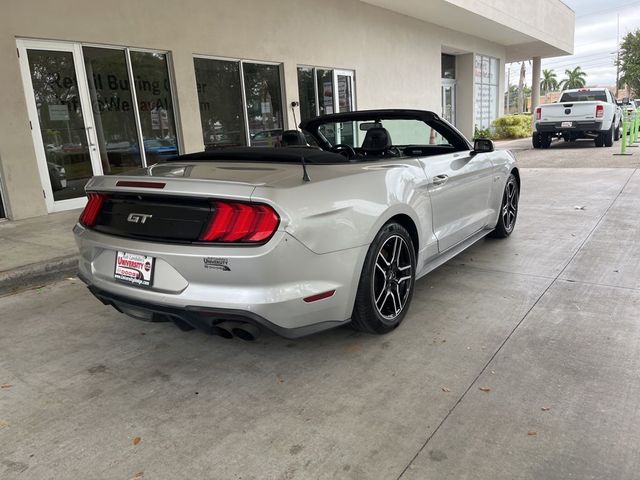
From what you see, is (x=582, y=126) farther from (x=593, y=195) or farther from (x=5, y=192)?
(x=5, y=192)

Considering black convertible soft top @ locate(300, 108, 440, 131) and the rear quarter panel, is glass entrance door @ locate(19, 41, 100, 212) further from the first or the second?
the rear quarter panel

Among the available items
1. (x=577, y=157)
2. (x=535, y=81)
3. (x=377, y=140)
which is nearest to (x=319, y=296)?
(x=377, y=140)

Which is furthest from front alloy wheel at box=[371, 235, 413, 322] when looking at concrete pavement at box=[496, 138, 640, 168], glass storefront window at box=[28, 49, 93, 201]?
concrete pavement at box=[496, 138, 640, 168]

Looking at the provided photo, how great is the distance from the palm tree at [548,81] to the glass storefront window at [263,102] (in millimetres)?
111769

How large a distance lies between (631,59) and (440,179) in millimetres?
56932

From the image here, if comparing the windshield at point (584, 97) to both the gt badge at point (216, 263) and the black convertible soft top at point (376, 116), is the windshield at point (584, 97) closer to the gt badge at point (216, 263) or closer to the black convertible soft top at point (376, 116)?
Answer: the black convertible soft top at point (376, 116)

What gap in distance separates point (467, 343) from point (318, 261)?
1213mm

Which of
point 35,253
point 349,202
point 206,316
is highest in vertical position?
point 349,202

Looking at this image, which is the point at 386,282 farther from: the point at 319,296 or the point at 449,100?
the point at 449,100

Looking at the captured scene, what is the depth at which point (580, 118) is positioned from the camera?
15516 mm

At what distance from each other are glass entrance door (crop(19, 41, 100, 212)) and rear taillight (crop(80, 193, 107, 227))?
5373 millimetres

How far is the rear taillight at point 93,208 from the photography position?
3.21 m

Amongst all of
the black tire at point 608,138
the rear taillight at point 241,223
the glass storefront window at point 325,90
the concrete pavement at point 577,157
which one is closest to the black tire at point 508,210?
the rear taillight at point 241,223

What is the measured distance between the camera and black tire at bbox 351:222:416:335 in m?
3.13
